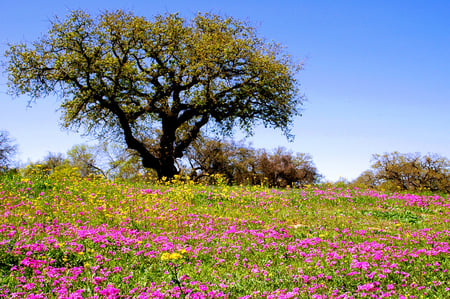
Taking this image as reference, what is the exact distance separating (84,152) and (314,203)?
44.7 metres

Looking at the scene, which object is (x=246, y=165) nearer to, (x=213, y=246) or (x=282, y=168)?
(x=282, y=168)

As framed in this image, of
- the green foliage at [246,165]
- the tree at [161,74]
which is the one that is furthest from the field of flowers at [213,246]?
the green foliage at [246,165]

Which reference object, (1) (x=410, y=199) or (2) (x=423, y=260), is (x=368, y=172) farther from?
(2) (x=423, y=260)

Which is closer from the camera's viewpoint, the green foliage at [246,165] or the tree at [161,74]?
the tree at [161,74]

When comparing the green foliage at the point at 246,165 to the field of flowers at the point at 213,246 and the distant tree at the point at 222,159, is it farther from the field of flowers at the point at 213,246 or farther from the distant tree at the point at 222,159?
the field of flowers at the point at 213,246

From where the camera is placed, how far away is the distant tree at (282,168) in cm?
4859

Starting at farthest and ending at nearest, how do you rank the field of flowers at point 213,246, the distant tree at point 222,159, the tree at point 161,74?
the distant tree at point 222,159, the tree at point 161,74, the field of flowers at point 213,246

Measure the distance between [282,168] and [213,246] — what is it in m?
41.8

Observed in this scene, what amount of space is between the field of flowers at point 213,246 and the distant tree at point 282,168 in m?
34.4

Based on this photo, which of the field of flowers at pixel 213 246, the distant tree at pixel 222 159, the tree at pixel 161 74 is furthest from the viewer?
the distant tree at pixel 222 159

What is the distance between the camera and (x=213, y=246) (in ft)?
27.5

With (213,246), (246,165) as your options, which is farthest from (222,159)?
(213,246)

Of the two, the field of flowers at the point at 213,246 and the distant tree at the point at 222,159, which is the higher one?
the distant tree at the point at 222,159

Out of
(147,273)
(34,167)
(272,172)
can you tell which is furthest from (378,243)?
(272,172)
